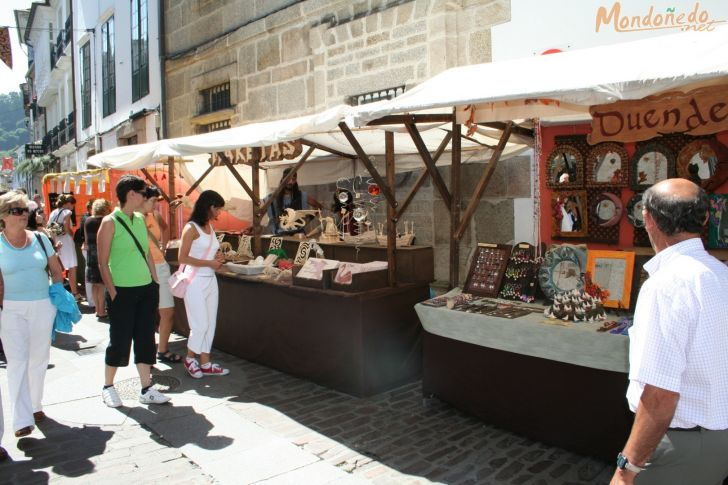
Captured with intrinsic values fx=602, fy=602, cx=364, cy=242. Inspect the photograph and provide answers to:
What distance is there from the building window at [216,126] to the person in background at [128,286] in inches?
269

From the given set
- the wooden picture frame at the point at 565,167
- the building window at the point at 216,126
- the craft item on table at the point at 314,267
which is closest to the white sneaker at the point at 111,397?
the craft item on table at the point at 314,267

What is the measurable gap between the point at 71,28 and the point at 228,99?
12833 mm

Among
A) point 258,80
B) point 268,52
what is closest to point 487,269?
point 268,52

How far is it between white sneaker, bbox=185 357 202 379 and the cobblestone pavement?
0.25 meters

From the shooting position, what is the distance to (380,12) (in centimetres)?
745

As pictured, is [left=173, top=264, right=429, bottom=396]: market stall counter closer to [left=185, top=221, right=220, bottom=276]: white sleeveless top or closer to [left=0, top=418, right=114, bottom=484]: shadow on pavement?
[left=185, top=221, right=220, bottom=276]: white sleeveless top

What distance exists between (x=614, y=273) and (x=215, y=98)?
30.4ft

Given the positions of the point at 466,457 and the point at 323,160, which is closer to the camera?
the point at 466,457

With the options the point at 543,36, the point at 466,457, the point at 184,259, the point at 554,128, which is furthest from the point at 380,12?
the point at 466,457

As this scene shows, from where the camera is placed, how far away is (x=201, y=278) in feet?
17.3

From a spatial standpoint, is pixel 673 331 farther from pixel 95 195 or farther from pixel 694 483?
pixel 95 195

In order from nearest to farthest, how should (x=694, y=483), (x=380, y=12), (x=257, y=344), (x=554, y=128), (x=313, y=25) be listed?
(x=694, y=483) → (x=554, y=128) → (x=257, y=344) → (x=380, y=12) → (x=313, y=25)

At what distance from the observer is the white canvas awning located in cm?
293

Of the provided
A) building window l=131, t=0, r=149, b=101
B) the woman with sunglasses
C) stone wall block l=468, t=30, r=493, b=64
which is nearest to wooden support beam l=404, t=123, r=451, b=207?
stone wall block l=468, t=30, r=493, b=64
